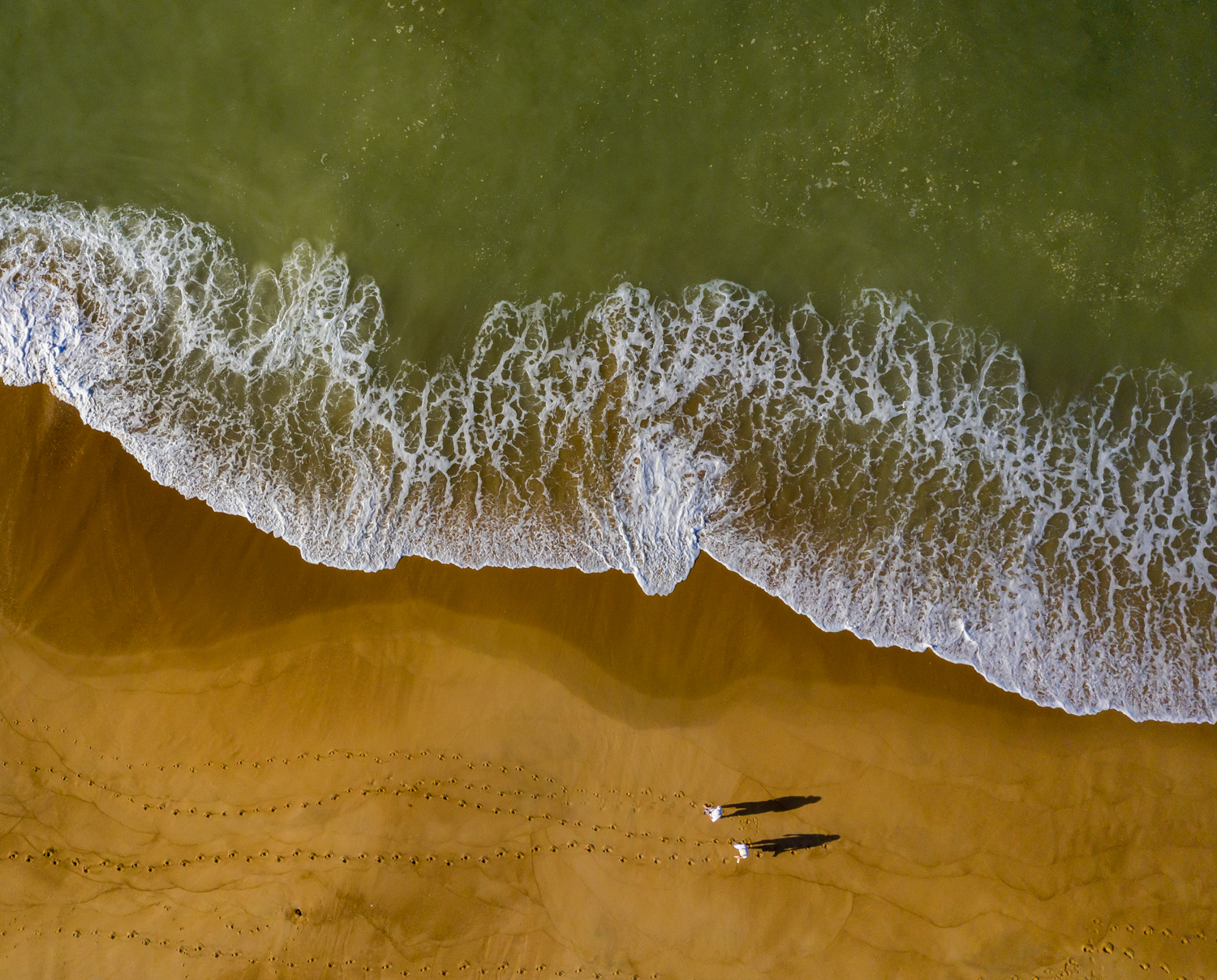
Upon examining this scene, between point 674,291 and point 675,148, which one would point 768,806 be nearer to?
point 674,291

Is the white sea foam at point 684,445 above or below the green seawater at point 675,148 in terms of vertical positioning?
below

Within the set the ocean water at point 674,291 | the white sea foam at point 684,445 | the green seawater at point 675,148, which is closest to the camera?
the white sea foam at point 684,445

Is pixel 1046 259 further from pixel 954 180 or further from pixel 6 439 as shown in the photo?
pixel 6 439

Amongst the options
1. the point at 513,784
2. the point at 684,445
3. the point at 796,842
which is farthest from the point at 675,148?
the point at 796,842

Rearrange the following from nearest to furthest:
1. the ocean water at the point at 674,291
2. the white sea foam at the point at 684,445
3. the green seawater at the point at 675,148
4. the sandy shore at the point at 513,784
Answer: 1. the sandy shore at the point at 513,784
2. the white sea foam at the point at 684,445
3. the ocean water at the point at 674,291
4. the green seawater at the point at 675,148

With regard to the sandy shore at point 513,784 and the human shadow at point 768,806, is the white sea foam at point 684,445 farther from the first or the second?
the human shadow at point 768,806

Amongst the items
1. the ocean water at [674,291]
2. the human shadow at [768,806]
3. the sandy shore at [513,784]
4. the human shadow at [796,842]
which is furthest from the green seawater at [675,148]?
the human shadow at [796,842]
